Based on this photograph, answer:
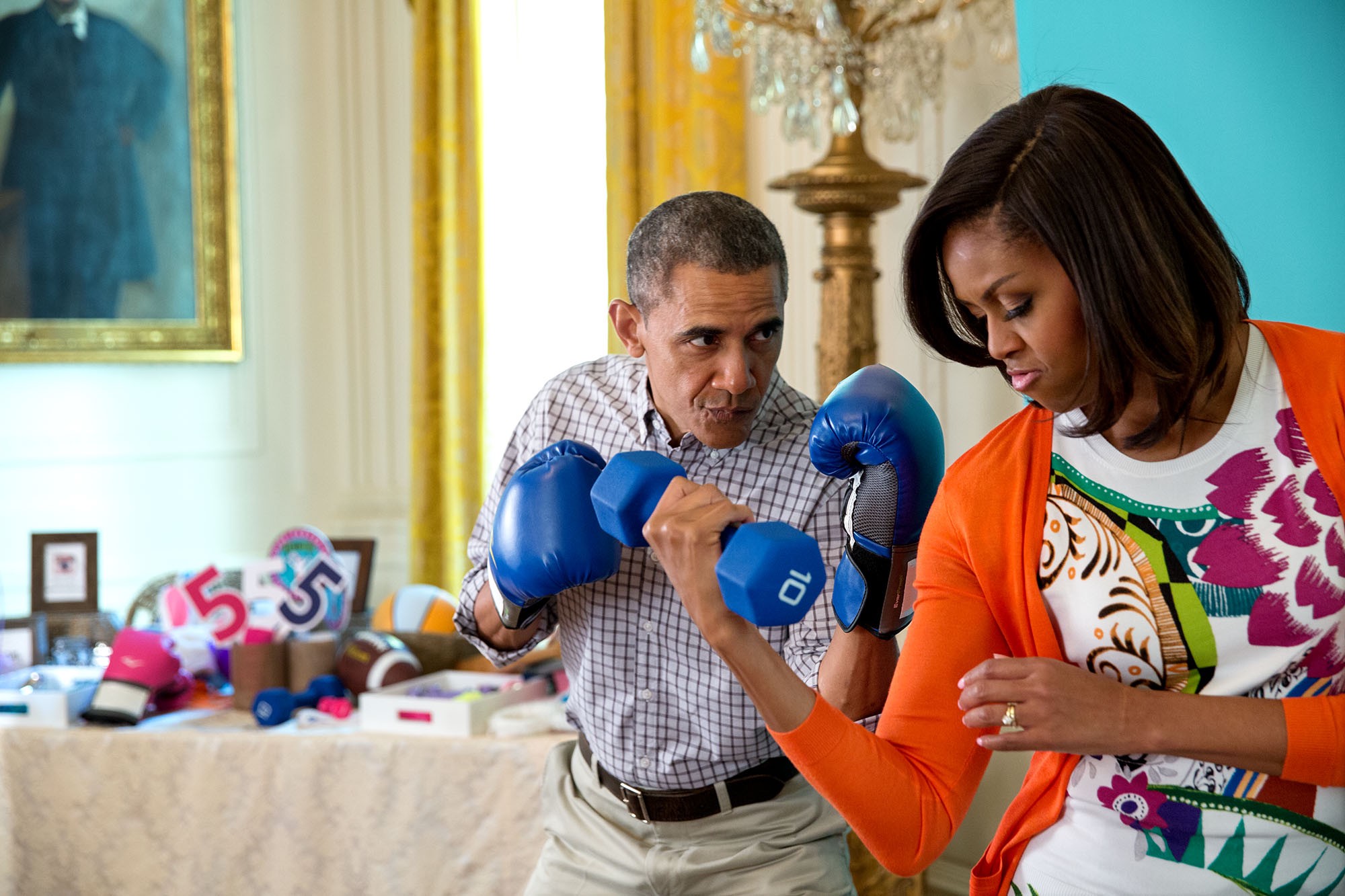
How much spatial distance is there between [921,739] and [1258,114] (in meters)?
0.75

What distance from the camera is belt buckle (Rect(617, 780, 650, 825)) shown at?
1623mm

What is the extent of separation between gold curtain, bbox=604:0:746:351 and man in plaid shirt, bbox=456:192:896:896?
3.93 ft

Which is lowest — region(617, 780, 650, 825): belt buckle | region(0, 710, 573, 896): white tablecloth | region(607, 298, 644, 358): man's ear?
region(0, 710, 573, 896): white tablecloth

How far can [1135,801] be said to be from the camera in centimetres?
110

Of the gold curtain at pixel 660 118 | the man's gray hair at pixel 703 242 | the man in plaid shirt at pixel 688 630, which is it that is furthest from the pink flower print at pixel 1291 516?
the gold curtain at pixel 660 118

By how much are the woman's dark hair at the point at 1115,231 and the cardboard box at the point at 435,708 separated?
5.00ft

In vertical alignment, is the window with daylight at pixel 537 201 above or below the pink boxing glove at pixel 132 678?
above

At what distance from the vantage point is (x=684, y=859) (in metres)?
1.59

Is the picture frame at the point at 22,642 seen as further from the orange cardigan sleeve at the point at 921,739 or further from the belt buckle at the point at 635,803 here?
the orange cardigan sleeve at the point at 921,739

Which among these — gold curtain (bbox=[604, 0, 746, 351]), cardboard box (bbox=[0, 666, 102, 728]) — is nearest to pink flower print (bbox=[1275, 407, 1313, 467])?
gold curtain (bbox=[604, 0, 746, 351])

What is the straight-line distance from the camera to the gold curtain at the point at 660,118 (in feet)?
9.18

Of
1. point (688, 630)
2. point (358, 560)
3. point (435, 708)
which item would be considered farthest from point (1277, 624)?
point (358, 560)

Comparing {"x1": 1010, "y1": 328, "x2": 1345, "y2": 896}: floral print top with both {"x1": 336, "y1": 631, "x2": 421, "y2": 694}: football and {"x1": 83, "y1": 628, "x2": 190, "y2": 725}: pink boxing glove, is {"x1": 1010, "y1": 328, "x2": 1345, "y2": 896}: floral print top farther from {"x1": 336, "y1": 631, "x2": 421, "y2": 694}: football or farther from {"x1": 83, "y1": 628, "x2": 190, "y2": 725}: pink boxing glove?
Answer: {"x1": 83, "y1": 628, "x2": 190, "y2": 725}: pink boxing glove

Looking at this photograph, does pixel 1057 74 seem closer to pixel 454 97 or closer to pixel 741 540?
pixel 741 540
